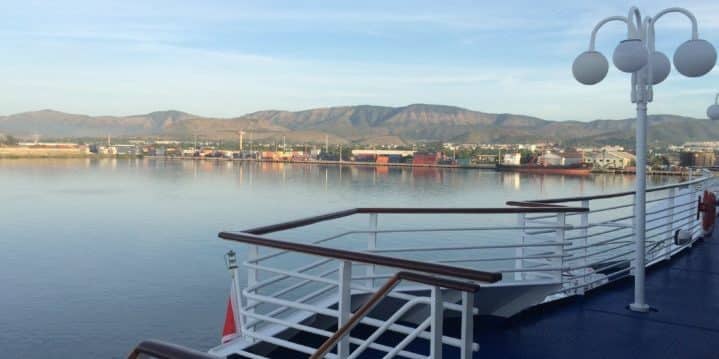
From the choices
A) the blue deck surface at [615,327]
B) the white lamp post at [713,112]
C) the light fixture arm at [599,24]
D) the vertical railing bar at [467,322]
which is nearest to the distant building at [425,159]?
the white lamp post at [713,112]

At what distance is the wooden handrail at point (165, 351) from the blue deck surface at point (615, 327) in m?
2.32

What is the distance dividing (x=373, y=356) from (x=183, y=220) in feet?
93.1

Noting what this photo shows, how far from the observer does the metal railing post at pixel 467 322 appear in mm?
1888

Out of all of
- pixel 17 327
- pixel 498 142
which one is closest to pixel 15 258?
pixel 17 327

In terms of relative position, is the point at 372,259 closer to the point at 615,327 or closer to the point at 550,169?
the point at 615,327

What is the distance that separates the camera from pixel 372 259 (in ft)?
7.16

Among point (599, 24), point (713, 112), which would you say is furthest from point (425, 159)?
point (599, 24)

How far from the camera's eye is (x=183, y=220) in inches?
1184

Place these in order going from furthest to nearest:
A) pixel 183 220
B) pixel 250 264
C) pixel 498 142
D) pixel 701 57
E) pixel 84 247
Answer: pixel 498 142
pixel 183 220
pixel 84 247
pixel 701 57
pixel 250 264

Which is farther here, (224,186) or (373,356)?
(224,186)

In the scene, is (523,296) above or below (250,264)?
below

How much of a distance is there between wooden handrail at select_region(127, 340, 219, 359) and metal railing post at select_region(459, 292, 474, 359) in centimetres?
108

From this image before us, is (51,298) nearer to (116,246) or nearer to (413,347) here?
(116,246)

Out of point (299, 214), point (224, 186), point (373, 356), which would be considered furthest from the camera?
point (224, 186)
